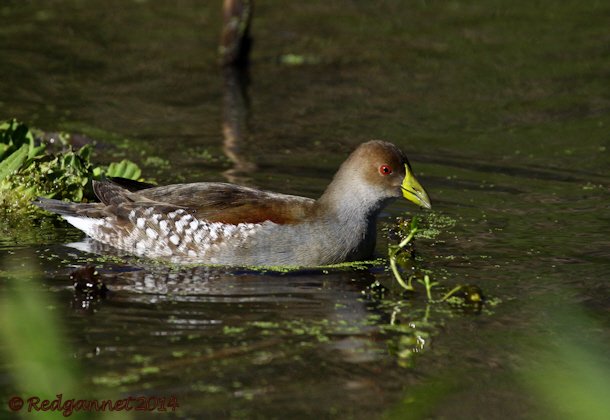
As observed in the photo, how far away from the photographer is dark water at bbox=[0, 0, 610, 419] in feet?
19.2

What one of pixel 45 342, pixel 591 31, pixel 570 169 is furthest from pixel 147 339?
pixel 591 31

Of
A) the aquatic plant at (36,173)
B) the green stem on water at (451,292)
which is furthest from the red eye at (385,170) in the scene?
the aquatic plant at (36,173)

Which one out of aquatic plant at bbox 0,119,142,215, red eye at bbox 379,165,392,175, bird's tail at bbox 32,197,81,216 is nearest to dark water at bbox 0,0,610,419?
bird's tail at bbox 32,197,81,216

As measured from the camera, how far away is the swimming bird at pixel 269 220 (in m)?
8.03

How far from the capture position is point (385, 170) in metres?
8.23

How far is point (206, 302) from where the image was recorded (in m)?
7.19

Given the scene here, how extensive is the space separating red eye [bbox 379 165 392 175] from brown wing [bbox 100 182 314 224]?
64 centimetres

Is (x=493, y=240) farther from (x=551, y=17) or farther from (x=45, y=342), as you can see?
(x=551, y=17)

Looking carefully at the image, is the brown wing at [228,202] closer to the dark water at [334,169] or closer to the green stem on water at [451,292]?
the dark water at [334,169]

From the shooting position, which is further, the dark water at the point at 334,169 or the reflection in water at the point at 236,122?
the reflection in water at the point at 236,122

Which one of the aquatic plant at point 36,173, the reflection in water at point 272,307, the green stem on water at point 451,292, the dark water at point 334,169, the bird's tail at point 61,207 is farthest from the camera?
the aquatic plant at point 36,173

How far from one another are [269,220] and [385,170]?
1022 mm

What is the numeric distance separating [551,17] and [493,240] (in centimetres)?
939

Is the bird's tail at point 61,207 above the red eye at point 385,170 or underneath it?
underneath
